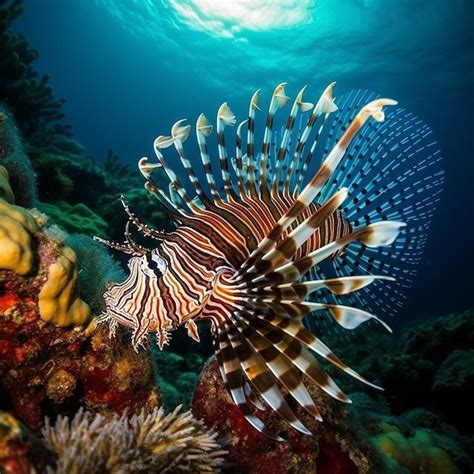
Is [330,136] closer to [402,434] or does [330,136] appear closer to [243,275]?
[243,275]

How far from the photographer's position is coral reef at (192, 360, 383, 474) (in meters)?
2.72

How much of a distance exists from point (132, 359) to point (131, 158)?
99.7 m

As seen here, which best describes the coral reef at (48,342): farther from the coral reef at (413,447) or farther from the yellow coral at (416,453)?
the yellow coral at (416,453)

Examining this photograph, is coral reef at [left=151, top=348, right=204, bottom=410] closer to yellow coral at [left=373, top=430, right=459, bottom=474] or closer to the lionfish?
yellow coral at [left=373, top=430, right=459, bottom=474]

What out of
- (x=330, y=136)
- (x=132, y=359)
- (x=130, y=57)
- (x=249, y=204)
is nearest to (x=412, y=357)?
(x=330, y=136)

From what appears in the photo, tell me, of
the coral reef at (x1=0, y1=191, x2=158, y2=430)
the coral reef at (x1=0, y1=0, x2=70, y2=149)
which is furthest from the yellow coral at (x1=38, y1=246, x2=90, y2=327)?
the coral reef at (x1=0, y1=0, x2=70, y2=149)

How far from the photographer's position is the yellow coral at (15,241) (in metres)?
2.11

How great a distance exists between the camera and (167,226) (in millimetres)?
10000

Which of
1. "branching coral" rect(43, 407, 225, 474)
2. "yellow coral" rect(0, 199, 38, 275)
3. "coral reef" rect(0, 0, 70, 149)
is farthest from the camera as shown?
"coral reef" rect(0, 0, 70, 149)

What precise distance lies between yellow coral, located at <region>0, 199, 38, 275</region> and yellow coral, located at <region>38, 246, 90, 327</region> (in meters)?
0.15

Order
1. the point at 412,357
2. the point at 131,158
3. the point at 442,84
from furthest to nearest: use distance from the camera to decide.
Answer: the point at 131,158
the point at 442,84
the point at 412,357

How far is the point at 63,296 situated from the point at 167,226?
25.1ft

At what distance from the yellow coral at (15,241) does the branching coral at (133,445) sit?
874 millimetres

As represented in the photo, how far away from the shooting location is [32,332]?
7.93 ft
